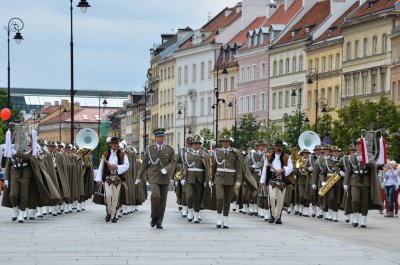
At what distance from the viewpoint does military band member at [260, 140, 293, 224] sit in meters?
33.6

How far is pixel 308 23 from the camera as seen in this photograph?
115 m

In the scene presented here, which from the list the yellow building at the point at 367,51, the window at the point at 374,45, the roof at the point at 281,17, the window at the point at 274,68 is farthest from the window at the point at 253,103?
the window at the point at 374,45

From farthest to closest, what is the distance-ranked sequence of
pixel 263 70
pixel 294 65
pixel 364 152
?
pixel 263 70 < pixel 294 65 < pixel 364 152

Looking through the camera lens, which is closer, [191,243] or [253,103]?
[191,243]

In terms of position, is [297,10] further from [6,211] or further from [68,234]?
[68,234]

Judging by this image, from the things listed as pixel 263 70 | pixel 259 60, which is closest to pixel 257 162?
pixel 263 70

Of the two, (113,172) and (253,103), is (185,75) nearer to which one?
(253,103)

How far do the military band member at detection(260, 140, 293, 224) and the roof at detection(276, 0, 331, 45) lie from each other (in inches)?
3085

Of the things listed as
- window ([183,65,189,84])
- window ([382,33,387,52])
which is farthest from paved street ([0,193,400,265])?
window ([183,65,189,84])

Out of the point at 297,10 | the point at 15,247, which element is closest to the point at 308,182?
the point at 15,247

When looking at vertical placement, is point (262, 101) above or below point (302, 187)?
above

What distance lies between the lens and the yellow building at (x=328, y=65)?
347 feet

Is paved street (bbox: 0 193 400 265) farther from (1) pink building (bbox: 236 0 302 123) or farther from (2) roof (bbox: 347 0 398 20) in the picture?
(1) pink building (bbox: 236 0 302 123)

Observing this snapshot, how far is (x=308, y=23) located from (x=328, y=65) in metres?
7.91
